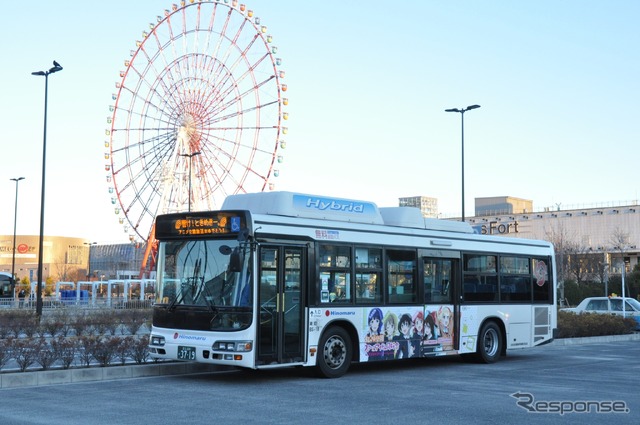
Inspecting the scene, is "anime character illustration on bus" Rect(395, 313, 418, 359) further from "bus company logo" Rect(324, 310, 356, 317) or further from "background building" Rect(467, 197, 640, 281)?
"background building" Rect(467, 197, 640, 281)

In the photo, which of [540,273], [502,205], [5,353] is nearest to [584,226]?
[502,205]

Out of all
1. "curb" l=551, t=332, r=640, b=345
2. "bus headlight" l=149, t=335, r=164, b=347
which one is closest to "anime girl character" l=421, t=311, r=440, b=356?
"bus headlight" l=149, t=335, r=164, b=347

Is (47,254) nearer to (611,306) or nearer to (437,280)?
(611,306)

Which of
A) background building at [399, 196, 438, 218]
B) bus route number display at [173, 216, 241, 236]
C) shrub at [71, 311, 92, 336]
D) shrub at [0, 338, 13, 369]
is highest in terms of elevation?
background building at [399, 196, 438, 218]

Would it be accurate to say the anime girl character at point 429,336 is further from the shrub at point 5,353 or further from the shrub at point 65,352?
the shrub at point 5,353

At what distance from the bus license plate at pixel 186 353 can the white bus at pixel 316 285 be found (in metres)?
0.03

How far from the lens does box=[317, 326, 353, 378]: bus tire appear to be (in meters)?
15.1

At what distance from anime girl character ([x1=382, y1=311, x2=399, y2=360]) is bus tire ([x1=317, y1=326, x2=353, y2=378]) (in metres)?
0.91

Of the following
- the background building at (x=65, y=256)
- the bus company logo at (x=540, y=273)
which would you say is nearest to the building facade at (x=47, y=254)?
the background building at (x=65, y=256)

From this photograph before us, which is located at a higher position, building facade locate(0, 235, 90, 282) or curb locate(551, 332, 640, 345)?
building facade locate(0, 235, 90, 282)

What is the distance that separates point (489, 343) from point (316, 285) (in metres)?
5.98

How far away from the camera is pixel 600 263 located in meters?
77.0

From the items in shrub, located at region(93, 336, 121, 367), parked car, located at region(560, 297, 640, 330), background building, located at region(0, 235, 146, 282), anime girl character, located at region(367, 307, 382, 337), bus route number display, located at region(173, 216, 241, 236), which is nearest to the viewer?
bus route number display, located at region(173, 216, 241, 236)

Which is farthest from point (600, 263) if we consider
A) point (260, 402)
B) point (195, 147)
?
point (260, 402)
